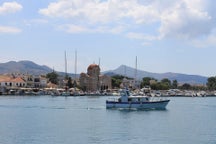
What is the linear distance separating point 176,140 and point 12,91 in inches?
6240

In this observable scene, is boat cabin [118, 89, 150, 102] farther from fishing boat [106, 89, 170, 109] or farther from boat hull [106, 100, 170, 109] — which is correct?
boat hull [106, 100, 170, 109]

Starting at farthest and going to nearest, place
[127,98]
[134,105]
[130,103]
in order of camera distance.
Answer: [127,98] → [130,103] → [134,105]

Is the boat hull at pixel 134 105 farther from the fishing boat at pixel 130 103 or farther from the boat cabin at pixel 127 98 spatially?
the boat cabin at pixel 127 98

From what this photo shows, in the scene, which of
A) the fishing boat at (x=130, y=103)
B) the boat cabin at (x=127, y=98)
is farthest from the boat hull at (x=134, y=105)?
the boat cabin at (x=127, y=98)

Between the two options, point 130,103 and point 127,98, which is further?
point 127,98

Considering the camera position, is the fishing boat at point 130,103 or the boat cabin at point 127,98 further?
the boat cabin at point 127,98

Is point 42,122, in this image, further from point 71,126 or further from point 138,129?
point 138,129

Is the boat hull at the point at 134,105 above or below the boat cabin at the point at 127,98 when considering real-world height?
below

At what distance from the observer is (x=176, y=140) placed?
45.5 metres

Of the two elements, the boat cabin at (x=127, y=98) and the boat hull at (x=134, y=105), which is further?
the boat cabin at (x=127, y=98)

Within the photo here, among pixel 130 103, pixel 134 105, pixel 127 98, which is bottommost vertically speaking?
pixel 134 105

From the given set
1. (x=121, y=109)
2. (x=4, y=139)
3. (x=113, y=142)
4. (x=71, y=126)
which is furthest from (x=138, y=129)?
(x=121, y=109)

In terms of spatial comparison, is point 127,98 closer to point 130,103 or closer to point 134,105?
point 130,103

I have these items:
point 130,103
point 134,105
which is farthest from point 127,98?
point 134,105
